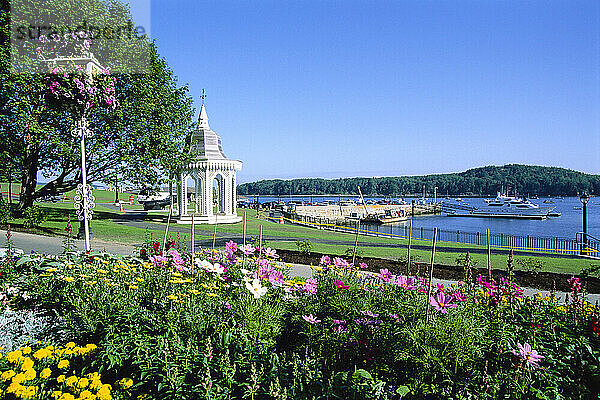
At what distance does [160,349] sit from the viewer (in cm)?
339

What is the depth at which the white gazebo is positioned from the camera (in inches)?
974

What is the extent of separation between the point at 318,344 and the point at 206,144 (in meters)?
23.4

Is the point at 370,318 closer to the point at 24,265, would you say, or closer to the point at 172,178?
the point at 24,265

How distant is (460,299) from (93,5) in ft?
72.2

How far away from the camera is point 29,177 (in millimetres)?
20000

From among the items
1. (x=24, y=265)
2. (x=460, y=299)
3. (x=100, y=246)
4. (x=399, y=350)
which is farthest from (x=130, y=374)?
(x=100, y=246)

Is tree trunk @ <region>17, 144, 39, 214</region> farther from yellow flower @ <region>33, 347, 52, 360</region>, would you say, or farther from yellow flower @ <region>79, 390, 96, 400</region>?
yellow flower @ <region>79, 390, 96, 400</region>

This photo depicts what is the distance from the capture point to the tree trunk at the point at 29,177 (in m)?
19.2

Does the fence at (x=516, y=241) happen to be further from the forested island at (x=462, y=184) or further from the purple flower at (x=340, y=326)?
the forested island at (x=462, y=184)

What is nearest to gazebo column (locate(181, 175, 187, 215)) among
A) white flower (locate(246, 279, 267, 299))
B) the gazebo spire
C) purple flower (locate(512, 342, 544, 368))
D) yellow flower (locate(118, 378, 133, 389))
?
the gazebo spire

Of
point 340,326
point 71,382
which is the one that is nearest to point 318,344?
point 340,326

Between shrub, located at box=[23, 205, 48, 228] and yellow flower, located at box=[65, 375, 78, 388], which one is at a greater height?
shrub, located at box=[23, 205, 48, 228]

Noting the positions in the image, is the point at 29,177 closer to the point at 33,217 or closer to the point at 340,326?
the point at 33,217

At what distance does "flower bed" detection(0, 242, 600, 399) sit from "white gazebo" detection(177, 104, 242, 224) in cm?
2021
